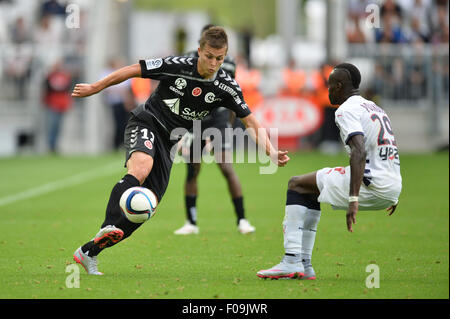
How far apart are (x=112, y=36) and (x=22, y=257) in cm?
2106

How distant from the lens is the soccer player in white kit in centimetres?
695

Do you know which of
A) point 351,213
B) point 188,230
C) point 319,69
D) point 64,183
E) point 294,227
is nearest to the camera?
point 351,213

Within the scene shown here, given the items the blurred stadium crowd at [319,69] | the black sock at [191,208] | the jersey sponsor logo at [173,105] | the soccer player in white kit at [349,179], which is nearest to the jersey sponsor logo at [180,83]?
the jersey sponsor logo at [173,105]

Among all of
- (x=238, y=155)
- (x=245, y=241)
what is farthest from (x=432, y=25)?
(x=245, y=241)

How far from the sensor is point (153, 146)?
7.88 metres

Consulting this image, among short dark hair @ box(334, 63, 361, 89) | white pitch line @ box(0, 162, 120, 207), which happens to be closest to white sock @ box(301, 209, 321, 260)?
short dark hair @ box(334, 63, 361, 89)

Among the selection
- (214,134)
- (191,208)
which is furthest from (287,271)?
(214,134)

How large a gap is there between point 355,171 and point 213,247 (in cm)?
299

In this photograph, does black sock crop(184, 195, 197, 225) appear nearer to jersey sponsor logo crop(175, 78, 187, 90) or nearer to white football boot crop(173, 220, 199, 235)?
white football boot crop(173, 220, 199, 235)

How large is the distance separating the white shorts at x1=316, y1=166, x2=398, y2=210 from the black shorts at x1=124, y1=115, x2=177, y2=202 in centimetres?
146

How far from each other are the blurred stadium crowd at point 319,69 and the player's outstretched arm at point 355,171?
55.9 ft

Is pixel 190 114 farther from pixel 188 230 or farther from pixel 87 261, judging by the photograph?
pixel 188 230

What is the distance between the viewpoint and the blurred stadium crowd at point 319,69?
24297mm

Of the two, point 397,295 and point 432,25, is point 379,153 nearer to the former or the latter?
point 397,295
